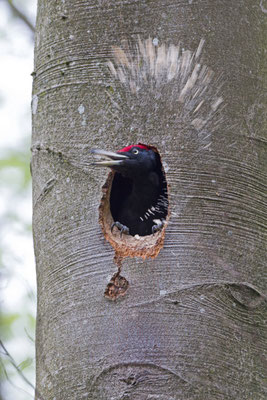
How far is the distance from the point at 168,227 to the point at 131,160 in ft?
2.81

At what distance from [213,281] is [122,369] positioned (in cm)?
49

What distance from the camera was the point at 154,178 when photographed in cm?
391

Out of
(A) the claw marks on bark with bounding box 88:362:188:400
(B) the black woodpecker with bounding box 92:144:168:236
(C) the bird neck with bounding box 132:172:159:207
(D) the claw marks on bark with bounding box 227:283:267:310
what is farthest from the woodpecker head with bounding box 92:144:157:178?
(A) the claw marks on bark with bounding box 88:362:188:400

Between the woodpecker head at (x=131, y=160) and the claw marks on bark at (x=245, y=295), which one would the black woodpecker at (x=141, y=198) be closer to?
→ the woodpecker head at (x=131, y=160)

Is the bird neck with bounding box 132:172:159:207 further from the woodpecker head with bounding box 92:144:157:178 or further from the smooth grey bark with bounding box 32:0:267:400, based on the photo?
the smooth grey bark with bounding box 32:0:267:400

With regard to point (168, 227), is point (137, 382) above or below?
below

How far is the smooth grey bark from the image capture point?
2252 mm

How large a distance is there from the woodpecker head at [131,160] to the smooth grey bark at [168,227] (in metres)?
0.05

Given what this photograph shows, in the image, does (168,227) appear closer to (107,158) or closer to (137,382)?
(107,158)

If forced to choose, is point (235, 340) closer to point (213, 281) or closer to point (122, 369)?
point (213, 281)

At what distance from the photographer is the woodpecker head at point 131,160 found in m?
2.64

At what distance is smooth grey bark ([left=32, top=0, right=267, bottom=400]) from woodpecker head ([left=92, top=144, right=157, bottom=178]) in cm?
5

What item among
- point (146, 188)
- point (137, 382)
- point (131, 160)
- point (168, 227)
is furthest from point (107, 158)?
point (146, 188)

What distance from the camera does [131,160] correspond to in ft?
10.6
